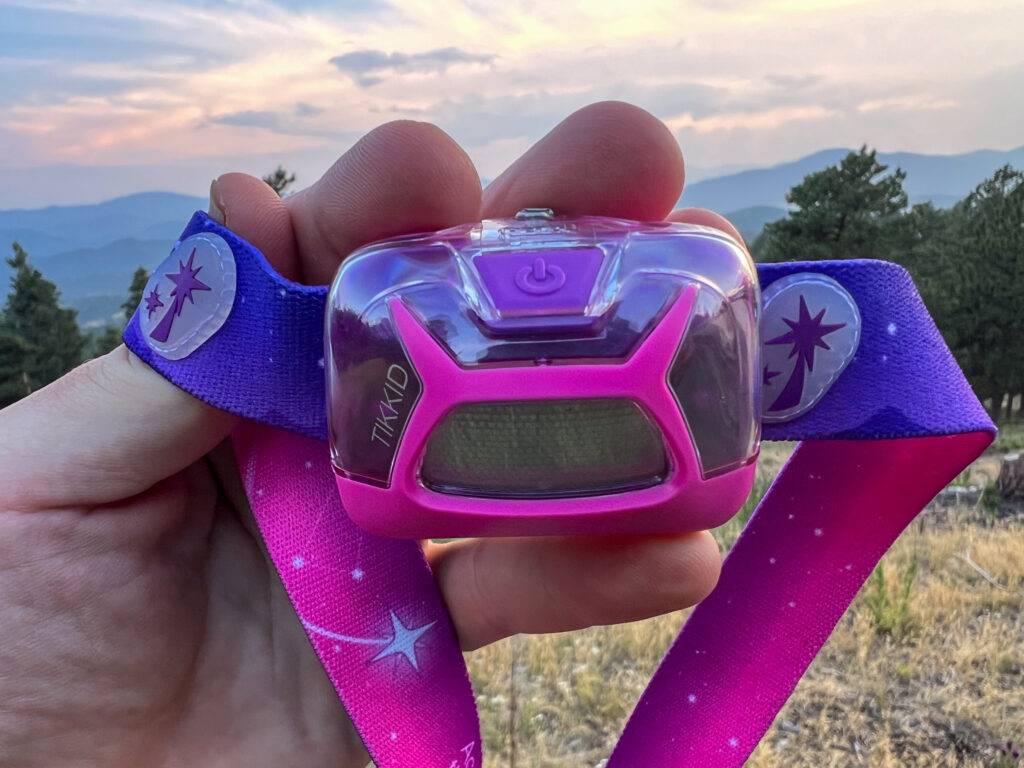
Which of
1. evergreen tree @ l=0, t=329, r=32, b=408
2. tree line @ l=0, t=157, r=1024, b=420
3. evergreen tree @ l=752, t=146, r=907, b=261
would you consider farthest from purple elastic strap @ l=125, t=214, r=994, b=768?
evergreen tree @ l=752, t=146, r=907, b=261

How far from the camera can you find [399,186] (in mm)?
493

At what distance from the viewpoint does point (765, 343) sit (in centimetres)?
46

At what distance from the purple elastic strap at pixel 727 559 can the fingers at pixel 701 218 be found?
6 centimetres

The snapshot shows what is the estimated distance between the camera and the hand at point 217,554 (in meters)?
0.49

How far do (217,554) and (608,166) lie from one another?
1.31 ft

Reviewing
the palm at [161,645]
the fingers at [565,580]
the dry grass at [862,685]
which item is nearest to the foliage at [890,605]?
the dry grass at [862,685]

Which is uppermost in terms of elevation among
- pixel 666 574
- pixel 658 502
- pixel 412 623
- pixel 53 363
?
pixel 658 502

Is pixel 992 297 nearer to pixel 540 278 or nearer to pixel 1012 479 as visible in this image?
pixel 1012 479

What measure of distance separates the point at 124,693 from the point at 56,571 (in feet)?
0.33

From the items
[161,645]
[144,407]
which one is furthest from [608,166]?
[161,645]

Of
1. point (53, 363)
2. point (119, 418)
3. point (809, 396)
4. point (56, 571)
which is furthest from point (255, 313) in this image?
point (53, 363)

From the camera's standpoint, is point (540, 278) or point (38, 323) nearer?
point (540, 278)

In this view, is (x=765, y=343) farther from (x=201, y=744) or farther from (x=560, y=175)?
(x=201, y=744)

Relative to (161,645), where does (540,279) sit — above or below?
above
